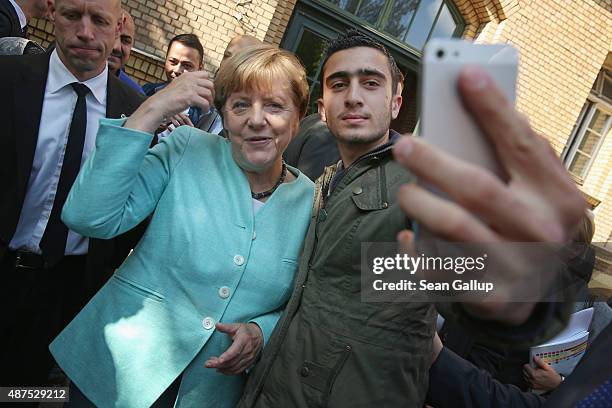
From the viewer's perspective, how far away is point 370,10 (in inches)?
241

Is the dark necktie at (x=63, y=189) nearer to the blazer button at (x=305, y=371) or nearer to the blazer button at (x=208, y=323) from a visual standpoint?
the blazer button at (x=208, y=323)

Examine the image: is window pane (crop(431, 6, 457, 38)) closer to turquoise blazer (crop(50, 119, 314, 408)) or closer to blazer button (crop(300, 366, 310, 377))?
turquoise blazer (crop(50, 119, 314, 408))

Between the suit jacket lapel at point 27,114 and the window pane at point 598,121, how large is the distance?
9.12m

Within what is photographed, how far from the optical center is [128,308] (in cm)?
144

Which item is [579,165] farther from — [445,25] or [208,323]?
[208,323]

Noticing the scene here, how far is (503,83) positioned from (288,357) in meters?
1.08

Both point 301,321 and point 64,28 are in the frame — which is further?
point 64,28

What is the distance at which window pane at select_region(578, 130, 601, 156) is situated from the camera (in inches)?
322

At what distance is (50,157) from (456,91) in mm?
1802

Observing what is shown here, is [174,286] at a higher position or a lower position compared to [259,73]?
lower

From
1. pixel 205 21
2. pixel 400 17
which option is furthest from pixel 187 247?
pixel 400 17

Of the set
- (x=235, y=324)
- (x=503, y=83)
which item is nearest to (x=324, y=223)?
(x=235, y=324)

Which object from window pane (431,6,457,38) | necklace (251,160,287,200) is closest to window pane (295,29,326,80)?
window pane (431,6,457,38)

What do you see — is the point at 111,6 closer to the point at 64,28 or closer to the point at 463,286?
the point at 64,28
